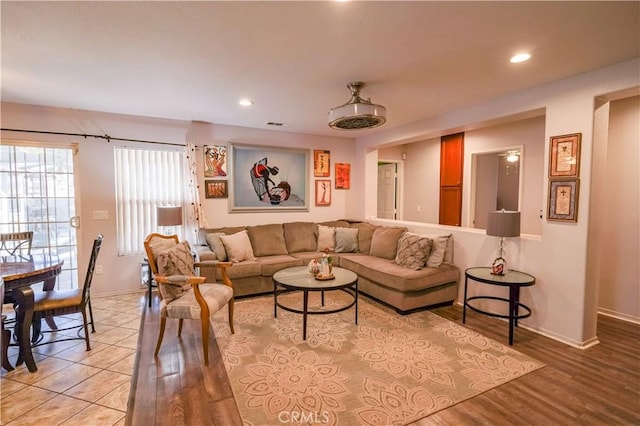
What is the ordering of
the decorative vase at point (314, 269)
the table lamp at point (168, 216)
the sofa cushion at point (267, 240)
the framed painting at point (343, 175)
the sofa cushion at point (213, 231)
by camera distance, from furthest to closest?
1. the framed painting at point (343, 175)
2. the sofa cushion at point (267, 240)
3. the sofa cushion at point (213, 231)
4. the table lamp at point (168, 216)
5. the decorative vase at point (314, 269)

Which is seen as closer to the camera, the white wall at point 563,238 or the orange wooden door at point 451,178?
the white wall at point 563,238

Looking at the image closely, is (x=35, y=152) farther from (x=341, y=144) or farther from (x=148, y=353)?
(x=341, y=144)

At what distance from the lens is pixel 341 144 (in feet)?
19.1

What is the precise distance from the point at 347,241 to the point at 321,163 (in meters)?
1.57

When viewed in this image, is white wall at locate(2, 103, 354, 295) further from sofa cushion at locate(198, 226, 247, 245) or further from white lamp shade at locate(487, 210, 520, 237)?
white lamp shade at locate(487, 210, 520, 237)

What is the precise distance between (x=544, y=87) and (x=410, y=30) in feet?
6.20

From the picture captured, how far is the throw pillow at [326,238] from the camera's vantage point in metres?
5.12

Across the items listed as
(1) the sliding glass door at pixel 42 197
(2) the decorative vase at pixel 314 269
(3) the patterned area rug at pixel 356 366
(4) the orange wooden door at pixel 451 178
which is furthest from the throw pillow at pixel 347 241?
(1) the sliding glass door at pixel 42 197

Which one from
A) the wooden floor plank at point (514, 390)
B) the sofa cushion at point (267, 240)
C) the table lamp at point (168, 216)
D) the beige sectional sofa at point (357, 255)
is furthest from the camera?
the sofa cushion at point (267, 240)

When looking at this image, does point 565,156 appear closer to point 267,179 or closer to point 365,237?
point 365,237

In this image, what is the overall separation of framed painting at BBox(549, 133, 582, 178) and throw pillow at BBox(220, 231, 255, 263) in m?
3.65

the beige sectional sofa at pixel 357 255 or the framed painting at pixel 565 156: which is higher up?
the framed painting at pixel 565 156

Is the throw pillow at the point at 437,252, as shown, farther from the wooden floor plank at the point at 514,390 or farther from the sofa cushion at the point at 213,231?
the sofa cushion at the point at 213,231

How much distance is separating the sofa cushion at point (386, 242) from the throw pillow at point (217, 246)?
7.07ft
